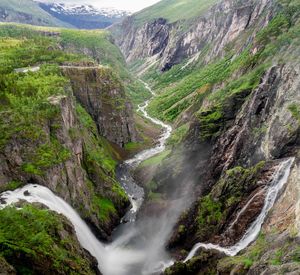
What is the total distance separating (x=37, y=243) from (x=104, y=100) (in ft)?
281

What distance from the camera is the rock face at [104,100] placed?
12712 cm

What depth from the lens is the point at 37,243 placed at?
49625mm

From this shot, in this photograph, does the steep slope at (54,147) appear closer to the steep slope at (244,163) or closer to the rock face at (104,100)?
the rock face at (104,100)

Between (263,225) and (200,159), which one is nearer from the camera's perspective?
(263,225)

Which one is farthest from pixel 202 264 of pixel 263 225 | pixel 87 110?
pixel 87 110

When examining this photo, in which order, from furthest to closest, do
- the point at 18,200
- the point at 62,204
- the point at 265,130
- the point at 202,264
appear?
1. the point at 265,130
2. the point at 62,204
3. the point at 202,264
4. the point at 18,200

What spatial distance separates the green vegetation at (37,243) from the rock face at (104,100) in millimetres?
74657

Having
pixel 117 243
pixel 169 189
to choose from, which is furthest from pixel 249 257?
pixel 169 189

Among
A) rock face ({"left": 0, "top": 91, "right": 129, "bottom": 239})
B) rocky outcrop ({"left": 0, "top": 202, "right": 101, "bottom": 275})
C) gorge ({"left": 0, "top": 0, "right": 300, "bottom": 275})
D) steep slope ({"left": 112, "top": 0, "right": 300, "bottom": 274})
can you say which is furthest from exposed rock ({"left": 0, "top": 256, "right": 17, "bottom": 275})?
steep slope ({"left": 112, "top": 0, "right": 300, "bottom": 274})

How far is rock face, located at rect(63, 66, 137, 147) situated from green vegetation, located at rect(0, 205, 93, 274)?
245ft

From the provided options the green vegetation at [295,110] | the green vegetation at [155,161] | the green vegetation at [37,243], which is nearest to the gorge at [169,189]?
the green vegetation at [37,243]

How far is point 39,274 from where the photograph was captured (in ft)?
158

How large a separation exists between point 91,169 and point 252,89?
122 feet

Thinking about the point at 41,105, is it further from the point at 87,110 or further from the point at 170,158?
the point at 87,110
